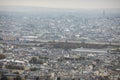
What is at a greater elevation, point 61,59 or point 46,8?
point 46,8

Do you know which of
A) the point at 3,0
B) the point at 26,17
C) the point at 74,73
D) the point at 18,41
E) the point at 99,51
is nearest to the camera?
the point at 74,73

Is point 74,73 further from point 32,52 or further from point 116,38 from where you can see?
point 116,38

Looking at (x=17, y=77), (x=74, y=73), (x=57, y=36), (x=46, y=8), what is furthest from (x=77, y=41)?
(x=17, y=77)

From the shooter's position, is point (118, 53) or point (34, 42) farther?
point (34, 42)

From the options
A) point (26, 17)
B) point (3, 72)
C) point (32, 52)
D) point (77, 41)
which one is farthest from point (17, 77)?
point (26, 17)

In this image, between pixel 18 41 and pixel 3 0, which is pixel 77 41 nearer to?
pixel 18 41

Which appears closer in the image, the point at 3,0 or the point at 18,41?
the point at 3,0

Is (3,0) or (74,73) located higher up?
(3,0)

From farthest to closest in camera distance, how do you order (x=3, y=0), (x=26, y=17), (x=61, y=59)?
(x=26, y=17), (x=3, y=0), (x=61, y=59)

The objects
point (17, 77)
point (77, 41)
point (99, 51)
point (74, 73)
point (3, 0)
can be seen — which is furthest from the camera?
point (77, 41)
